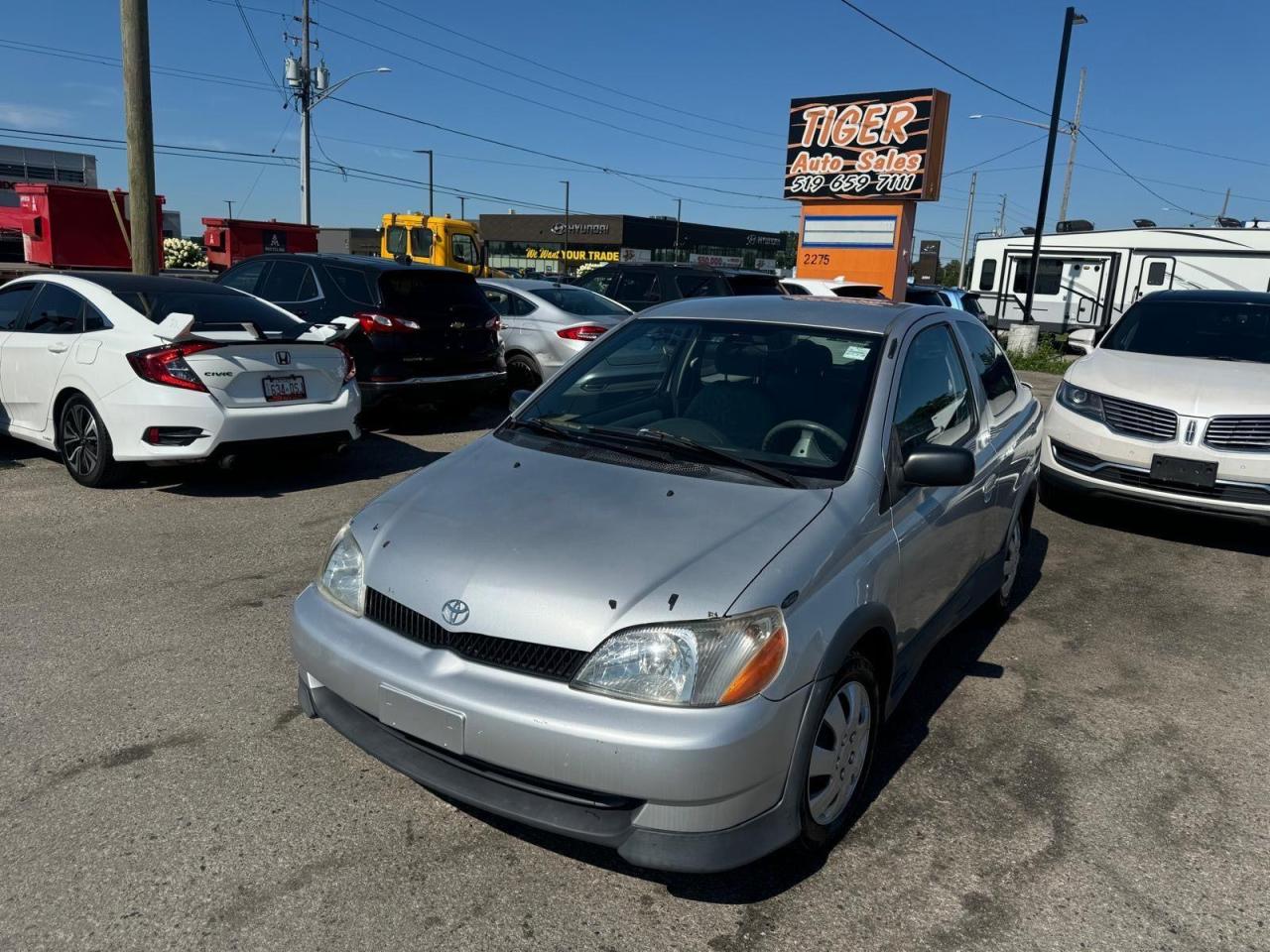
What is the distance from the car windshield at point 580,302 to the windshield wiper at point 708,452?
7.28 m

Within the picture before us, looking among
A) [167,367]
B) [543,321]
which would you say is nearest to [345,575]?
[167,367]

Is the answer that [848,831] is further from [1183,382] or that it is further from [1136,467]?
[1183,382]

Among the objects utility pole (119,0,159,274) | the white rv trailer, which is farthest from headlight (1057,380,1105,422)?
the white rv trailer

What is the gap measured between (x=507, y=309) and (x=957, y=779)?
339 inches

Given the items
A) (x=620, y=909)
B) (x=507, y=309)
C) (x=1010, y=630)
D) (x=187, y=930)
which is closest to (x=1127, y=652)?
(x=1010, y=630)

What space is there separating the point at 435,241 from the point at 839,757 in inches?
881

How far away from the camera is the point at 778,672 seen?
7.82ft

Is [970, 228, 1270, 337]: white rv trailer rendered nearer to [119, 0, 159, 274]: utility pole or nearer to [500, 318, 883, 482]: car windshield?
[119, 0, 159, 274]: utility pole

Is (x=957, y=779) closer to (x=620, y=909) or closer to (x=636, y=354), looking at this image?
(x=620, y=909)

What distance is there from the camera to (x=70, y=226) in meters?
17.2

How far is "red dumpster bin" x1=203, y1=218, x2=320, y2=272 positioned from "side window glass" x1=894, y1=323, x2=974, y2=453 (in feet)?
78.5

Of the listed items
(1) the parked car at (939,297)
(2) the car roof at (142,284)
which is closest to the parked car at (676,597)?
(2) the car roof at (142,284)

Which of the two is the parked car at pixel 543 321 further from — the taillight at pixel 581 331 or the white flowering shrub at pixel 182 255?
the white flowering shrub at pixel 182 255

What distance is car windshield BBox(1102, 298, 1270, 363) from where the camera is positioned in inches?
278
